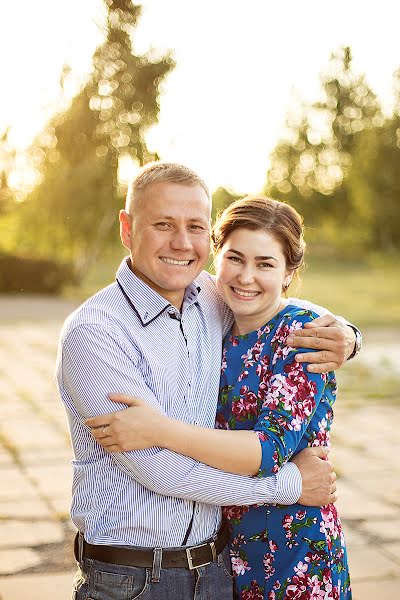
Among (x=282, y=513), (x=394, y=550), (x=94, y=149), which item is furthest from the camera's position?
(x=94, y=149)

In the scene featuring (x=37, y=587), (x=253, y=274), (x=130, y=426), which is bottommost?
(x=37, y=587)

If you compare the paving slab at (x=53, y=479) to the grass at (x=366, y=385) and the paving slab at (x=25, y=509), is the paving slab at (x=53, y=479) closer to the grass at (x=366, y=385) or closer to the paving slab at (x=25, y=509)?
the paving slab at (x=25, y=509)

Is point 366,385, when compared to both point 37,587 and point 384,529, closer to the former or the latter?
point 384,529

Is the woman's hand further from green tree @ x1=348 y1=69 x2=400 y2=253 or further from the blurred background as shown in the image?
green tree @ x1=348 y1=69 x2=400 y2=253

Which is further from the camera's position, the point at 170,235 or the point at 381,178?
the point at 381,178

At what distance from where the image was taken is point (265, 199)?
2.14 metres

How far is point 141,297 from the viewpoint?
198 centimetres

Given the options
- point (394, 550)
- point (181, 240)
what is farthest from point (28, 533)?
point (181, 240)

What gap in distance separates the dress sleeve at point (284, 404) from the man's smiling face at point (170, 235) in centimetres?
31

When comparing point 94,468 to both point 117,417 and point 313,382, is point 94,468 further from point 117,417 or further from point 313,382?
point 313,382

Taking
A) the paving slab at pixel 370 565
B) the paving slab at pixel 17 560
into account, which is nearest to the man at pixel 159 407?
the paving slab at pixel 17 560

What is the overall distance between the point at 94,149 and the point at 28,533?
14.0 metres

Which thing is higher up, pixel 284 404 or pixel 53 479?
pixel 284 404

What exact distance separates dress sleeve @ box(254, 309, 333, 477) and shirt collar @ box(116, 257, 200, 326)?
0.98ft
